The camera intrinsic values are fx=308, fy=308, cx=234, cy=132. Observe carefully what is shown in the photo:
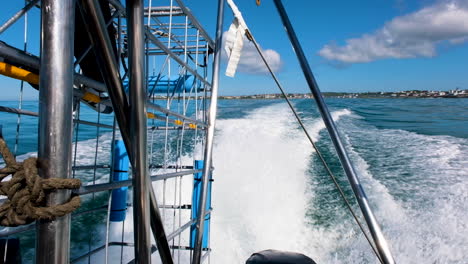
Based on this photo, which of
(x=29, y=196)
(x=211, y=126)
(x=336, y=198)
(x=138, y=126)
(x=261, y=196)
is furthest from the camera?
(x=261, y=196)

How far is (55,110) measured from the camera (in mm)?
499

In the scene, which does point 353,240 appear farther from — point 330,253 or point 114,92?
point 114,92

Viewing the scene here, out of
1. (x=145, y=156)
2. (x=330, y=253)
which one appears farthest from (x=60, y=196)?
(x=330, y=253)

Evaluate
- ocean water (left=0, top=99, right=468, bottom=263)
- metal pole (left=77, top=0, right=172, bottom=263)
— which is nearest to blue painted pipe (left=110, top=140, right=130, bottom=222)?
ocean water (left=0, top=99, right=468, bottom=263)

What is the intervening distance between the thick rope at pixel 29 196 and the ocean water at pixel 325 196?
1166mm

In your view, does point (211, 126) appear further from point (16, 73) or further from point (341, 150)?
point (16, 73)

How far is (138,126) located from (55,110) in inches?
5.6

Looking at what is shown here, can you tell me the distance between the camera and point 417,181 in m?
5.40

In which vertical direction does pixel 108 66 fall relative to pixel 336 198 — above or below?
above

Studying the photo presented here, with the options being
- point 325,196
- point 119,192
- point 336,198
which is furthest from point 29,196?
point 325,196

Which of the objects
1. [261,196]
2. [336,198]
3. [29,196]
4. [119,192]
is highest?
[29,196]

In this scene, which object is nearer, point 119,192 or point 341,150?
point 341,150

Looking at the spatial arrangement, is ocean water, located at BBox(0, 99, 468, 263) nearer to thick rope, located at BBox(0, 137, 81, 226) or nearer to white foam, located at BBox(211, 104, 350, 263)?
white foam, located at BBox(211, 104, 350, 263)

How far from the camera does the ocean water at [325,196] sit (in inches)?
143
